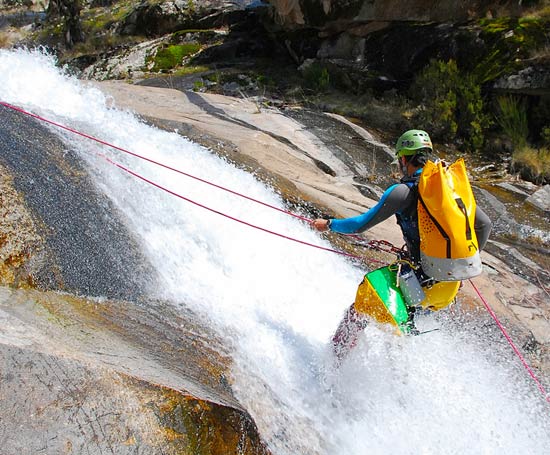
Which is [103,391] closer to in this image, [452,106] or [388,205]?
[388,205]

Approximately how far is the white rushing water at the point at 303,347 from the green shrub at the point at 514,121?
19.4 feet

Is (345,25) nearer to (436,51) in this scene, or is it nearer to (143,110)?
(436,51)

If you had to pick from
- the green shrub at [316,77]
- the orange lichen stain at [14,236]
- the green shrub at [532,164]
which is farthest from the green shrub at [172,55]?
the orange lichen stain at [14,236]

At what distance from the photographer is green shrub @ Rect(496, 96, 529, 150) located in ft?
33.3

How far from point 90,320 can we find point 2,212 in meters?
1.44

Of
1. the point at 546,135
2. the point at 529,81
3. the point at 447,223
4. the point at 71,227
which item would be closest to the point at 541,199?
the point at 546,135

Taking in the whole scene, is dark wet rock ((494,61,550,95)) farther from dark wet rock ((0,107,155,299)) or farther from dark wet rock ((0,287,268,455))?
dark wet rock ((0,287,268,455))

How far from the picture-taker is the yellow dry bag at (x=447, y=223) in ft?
11.1

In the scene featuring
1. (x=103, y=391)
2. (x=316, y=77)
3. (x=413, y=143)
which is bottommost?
(x=316, y=77)

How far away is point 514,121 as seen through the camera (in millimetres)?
10281

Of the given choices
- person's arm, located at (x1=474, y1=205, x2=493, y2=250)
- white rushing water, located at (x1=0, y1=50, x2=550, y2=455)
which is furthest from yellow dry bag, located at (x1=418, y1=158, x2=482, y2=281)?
white rushing water, located at (x1=0, y1=50, x2=550, y2=455)

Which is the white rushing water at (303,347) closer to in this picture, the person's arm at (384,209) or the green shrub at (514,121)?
the person's arm at (384,209)

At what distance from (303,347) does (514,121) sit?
316 inches

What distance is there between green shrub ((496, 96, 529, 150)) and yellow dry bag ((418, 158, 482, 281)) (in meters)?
7.54
